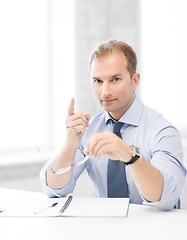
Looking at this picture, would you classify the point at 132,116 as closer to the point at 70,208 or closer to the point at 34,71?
the point at 70,208

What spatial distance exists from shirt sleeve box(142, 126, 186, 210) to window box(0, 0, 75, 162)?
146 cm

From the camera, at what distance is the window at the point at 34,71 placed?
9.41ft

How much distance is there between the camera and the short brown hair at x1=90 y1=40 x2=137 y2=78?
5.70 ft

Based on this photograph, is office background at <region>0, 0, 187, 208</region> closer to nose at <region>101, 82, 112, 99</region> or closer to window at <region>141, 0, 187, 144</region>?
window at <region>141, 0, 187, 144</region>

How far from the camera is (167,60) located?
379cm

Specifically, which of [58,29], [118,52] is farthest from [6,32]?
[118,52]

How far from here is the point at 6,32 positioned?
286 centimetres

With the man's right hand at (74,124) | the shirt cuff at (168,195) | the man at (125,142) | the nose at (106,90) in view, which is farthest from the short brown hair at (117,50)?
the shirt cuff at (168,195)

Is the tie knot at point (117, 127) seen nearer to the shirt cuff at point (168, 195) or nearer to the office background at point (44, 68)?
the shirt cuff at point (168, 195)

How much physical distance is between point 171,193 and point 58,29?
195 cm

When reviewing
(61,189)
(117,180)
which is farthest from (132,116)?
(61,189)

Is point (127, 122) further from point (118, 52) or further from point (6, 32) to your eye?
point (6, 32)

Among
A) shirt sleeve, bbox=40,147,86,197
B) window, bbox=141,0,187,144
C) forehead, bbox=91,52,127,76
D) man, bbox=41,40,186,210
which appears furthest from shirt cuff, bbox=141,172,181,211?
window, bbox=141,0,187,144

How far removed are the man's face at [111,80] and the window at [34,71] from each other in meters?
1.29
